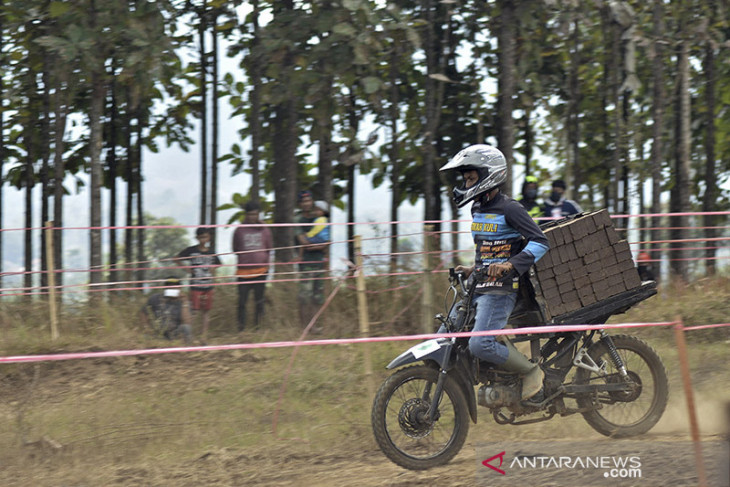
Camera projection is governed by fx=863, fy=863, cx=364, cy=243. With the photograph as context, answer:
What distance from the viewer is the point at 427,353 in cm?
590

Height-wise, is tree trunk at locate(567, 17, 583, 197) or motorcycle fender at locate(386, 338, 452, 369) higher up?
tree trunk at locate(567, 17, 583, 197)

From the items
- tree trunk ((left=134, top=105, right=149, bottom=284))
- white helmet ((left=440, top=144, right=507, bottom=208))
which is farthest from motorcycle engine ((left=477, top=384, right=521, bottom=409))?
tree trunk ((left=134, top=105, right=149, bottom=284))

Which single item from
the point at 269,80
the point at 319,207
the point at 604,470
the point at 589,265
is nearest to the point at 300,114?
the point at 269,80

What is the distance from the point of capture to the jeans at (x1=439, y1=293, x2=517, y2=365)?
5.88 meters

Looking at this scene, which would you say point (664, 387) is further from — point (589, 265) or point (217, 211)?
point (217, 211)

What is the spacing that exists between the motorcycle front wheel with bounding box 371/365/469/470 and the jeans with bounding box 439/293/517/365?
304 mm

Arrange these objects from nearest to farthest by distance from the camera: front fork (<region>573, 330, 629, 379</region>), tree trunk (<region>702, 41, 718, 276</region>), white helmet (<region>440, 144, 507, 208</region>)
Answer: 1. white helmet (<region>440, 144, 507, 208</region>)
2. front fork (<region>573, 330, 629, 379</region>)
3. tree trunk (<region>702, 41, 718, 276</region>)

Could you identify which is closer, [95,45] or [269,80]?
[95,45]

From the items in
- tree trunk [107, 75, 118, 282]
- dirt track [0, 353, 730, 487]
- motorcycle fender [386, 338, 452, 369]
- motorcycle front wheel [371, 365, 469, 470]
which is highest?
tree trunk [107, 75, 118, 282]

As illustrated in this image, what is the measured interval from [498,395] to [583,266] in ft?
3.73

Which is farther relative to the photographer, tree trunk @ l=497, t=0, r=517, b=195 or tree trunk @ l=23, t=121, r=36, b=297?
tree trunk @ l=23, t=121, r=36, b=297

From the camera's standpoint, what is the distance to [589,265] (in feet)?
20.6

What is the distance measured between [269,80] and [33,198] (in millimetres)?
8796

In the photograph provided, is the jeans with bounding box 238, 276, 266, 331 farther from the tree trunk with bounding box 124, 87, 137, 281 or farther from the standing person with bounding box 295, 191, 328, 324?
the tree trunk with bounding box 124, 87, 137, 281
